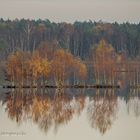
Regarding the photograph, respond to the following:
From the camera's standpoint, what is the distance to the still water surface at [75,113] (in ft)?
8.21

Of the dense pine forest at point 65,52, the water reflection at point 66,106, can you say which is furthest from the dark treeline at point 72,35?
the water reflection at point 66,106

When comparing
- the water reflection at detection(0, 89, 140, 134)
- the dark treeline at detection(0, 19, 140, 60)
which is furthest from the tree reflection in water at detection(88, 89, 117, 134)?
the dark treeline at detection(0, 19, 140, 60)

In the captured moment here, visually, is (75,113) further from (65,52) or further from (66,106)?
(65,52)

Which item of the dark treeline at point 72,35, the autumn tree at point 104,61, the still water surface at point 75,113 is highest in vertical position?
the dark treeline at point 72,35

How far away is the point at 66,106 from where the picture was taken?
8.28 feet

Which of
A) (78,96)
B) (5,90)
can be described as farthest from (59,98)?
(5,90)

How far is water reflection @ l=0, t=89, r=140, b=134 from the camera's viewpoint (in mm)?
2504

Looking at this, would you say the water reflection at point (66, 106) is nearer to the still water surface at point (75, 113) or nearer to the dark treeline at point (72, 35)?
the still water surface at point (75, 113)

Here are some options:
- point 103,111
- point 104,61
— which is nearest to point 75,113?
point 103,111

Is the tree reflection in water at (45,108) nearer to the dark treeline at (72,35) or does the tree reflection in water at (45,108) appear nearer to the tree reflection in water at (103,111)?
the tree reflection in water at (103,111)

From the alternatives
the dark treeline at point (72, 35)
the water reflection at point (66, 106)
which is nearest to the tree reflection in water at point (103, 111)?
Result: the water reflection at point (66, 106)

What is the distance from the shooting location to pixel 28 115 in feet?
8.23

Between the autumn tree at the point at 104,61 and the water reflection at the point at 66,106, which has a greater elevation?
the autumn tree at the point at 104,61

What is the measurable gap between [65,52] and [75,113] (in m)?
0.40
